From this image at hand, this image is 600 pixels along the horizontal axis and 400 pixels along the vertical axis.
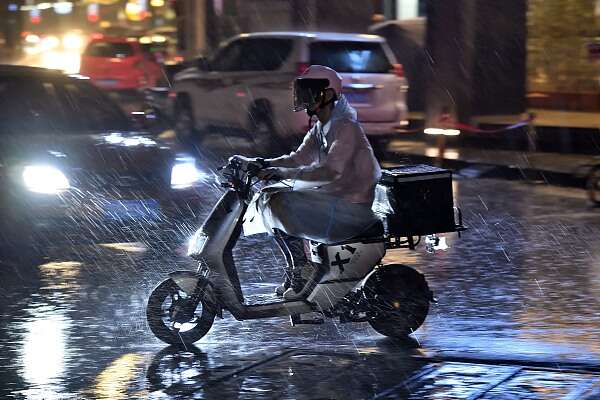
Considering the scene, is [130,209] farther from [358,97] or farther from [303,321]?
[358,97]

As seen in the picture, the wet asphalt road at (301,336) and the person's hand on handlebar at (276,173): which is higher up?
the person's hand on handlebar at (276,173)

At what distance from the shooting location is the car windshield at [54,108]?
11875 millimetres

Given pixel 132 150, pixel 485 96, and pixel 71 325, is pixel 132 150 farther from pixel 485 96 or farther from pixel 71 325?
pixel 485 96

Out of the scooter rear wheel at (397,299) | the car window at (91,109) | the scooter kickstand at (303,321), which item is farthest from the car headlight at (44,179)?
the scooter rear wheel at (397,299)

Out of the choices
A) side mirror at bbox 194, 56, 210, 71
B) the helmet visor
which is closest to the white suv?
side mirror at bbox 194, 56, 210, 71

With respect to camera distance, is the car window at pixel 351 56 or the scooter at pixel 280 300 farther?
the car window at pixel 351 56

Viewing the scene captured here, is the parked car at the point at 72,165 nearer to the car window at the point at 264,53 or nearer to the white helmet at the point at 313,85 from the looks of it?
the white helmet at the point at 313,85

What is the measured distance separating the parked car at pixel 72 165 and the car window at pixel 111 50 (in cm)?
1942

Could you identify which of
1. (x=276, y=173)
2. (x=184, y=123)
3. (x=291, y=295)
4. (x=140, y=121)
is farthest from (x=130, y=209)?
(x=184, y=123)

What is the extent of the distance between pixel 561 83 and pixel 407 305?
15416mm

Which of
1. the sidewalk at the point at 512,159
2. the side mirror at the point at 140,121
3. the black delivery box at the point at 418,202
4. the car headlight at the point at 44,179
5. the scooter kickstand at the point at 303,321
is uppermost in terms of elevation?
the black delivery box at the point at 418,202

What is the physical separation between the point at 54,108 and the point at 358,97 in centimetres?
754

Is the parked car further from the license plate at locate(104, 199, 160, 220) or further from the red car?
the red car

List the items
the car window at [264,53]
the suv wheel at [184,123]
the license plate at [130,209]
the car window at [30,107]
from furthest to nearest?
the suv wheel at [184,123], the car window at [264,53], the car window at [30,107], the license plate at [130,209]
